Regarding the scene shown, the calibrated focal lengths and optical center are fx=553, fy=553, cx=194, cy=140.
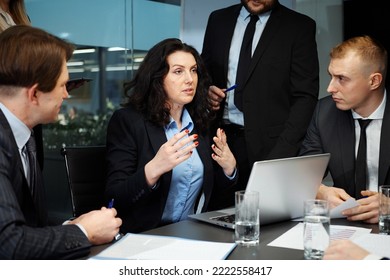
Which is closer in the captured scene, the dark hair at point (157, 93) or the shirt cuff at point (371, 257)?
the shirt cuff at point (371, 257)

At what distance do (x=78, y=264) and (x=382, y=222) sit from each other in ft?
3.34

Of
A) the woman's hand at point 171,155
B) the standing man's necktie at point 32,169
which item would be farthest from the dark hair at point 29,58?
the woman's hand at point 171,155

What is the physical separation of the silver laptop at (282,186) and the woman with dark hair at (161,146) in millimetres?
413

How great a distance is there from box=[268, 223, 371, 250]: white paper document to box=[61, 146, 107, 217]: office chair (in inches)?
40.6

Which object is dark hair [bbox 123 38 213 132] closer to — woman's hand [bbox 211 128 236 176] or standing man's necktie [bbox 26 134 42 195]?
woman's hand [bbox 211 128 236 176]

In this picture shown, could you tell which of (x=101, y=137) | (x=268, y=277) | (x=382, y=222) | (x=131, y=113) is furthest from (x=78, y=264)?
(x=101, y=137)

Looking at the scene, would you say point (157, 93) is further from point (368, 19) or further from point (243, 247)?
point (368, 19)

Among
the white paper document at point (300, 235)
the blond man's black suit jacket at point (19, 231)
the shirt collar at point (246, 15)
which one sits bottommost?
the white paper document at point (300, 235)

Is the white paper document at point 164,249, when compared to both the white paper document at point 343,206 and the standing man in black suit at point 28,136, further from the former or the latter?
the white paper document at point 343,206

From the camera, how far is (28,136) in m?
1.83

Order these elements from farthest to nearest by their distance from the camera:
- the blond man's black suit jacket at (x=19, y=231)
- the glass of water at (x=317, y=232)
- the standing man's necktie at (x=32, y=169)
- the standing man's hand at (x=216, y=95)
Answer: the standing man's hand at (x=216, y=95) < the standing man's necktie at (x=32, y=169) < the glass of water at (x=317, y=232) < the blond man's black suit jacket at (x=19, y=231)

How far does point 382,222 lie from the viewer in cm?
186

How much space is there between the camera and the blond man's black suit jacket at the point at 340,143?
2.40m

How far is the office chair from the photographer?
252 centimetres
